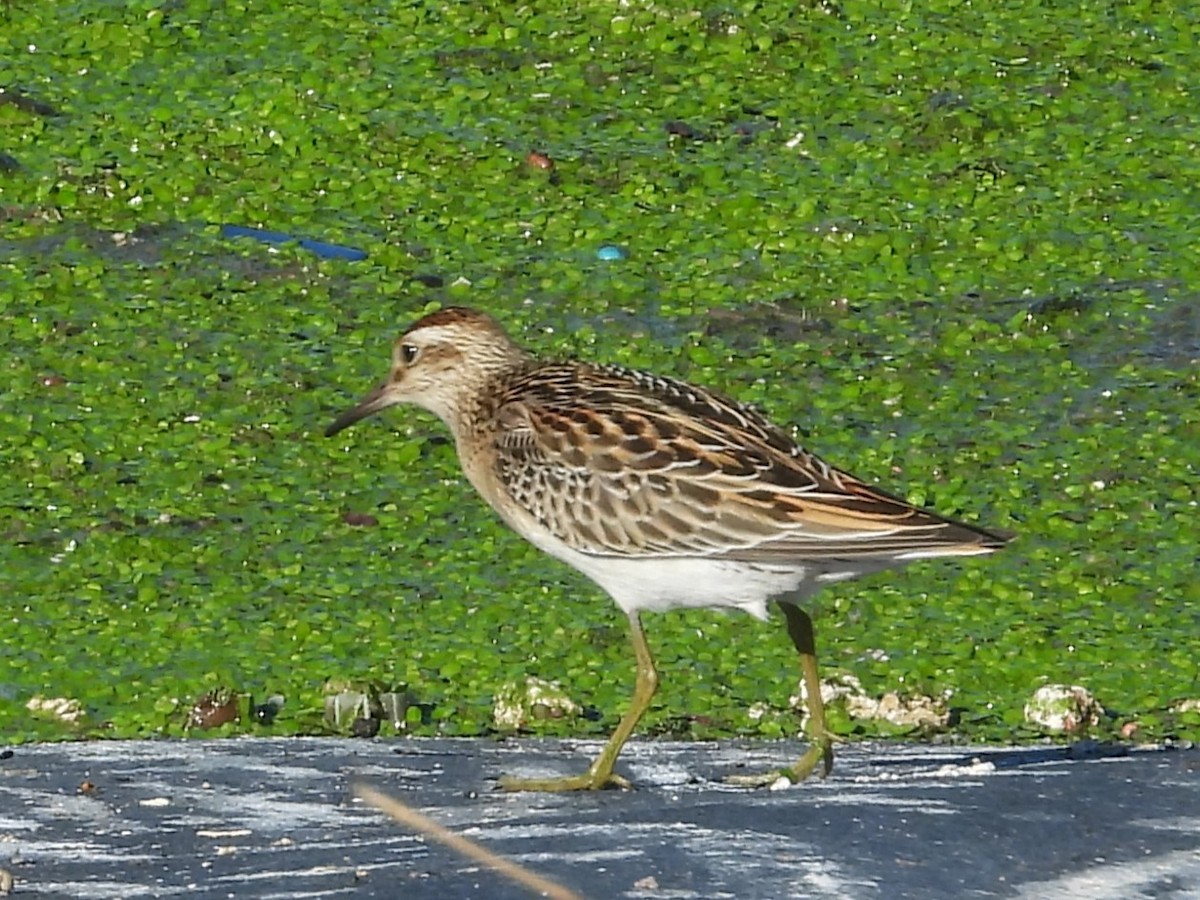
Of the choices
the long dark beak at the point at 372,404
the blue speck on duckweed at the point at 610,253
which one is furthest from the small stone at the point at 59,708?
the blue speck on duckweed at the point at 610,253

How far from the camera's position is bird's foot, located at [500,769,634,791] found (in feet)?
17.4

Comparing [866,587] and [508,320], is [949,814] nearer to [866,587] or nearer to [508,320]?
[866,587]

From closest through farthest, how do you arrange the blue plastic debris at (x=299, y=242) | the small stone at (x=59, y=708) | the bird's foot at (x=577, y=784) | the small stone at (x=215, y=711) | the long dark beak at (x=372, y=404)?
the bird's foot at (x=577, y=784) < the small stone at (x=215, y=711) < the small stone at (x=59, y=708) < the long dark beak at (x=372, y=404) < the blue plastic debris at (x=299, y=242)

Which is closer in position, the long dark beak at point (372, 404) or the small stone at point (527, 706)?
the small stone at point (527, 706)

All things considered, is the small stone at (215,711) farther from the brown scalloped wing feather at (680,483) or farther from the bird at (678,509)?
the brown scalloped wing feather at (680,483)

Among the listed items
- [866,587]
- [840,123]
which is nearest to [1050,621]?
[866,587]

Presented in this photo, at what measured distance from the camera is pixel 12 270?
8.58 meters

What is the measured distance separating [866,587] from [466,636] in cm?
109

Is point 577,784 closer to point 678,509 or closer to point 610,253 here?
point 678,509

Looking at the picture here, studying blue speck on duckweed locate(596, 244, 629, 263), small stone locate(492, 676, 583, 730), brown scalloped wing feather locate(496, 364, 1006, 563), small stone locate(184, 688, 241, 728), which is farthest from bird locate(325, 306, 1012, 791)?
blue speck on duckweed locate(596, 244, 629, 263)

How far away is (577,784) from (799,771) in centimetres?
45

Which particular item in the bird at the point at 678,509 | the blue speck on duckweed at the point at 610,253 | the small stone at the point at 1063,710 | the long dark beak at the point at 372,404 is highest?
the blue speck on duckweed at the point at 610,253

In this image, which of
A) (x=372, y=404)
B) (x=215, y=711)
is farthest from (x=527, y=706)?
(x=372, y=404)

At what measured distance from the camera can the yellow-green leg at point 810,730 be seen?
5.39 m
